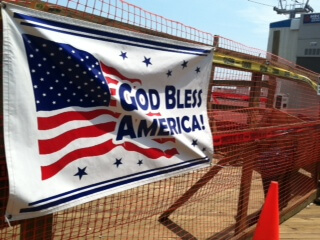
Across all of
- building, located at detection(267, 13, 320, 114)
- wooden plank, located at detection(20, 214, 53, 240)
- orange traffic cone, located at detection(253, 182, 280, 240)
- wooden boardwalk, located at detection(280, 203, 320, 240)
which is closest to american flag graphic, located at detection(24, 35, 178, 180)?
wooden plank, located at detection(20, 214, 53, 240)

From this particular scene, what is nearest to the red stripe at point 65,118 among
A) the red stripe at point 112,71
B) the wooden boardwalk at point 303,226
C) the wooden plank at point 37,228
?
the red stripe at point 112,71

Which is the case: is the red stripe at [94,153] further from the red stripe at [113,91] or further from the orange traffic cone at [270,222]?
the orange traffic cone at [270,222]

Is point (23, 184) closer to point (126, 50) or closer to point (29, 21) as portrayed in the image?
point (29, 21)

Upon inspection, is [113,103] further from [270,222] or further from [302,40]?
[302,40]

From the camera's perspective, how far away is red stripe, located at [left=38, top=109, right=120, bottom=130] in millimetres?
1935

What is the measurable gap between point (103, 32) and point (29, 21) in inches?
19.4

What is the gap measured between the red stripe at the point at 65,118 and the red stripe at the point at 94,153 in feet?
0.57

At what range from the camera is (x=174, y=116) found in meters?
2.77

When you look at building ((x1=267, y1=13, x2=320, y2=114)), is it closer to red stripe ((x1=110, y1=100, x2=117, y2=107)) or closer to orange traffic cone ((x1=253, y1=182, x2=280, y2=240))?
orange traffic cone ((x1=253, y1=182, x2=280, y2=240))

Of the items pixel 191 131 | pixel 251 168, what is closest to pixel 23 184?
pixel 191 131

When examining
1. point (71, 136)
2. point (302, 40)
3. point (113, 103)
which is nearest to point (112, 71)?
point (113, 103)

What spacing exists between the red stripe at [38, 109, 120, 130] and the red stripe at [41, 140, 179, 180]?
17cm

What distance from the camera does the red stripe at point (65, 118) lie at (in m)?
1.93

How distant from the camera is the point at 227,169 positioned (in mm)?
Answer: 4098
